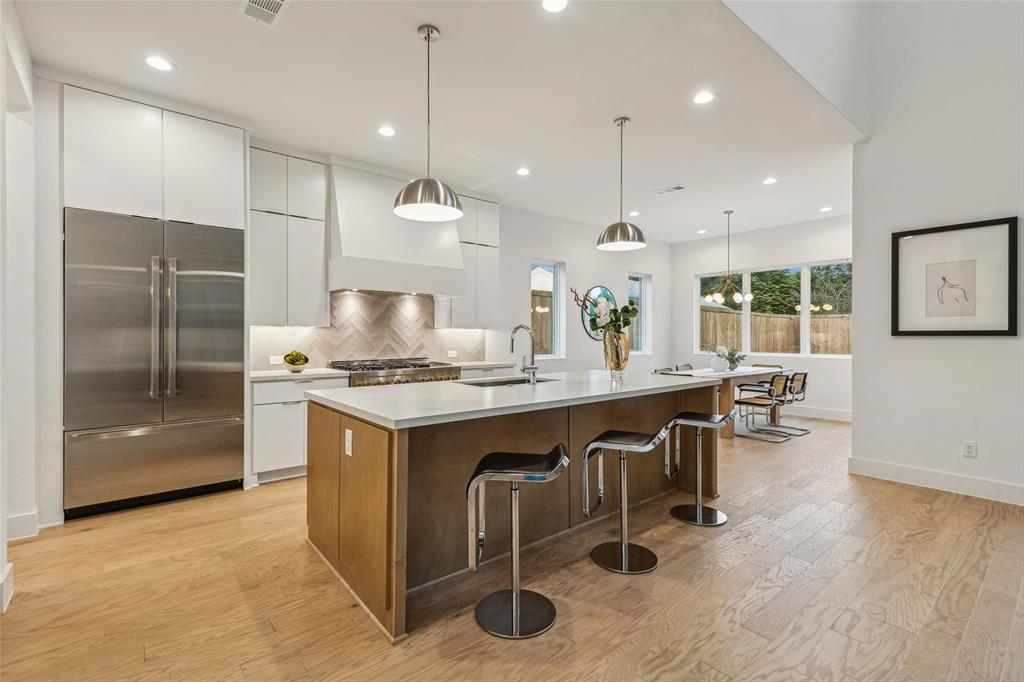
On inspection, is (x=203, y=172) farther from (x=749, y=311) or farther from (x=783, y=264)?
(x=749, y=311)

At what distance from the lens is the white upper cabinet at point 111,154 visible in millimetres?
3098

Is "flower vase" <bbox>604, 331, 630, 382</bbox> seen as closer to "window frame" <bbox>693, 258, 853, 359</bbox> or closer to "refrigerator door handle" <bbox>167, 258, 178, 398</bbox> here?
"refrigerator door handle" <bbox>167, 258, 178, 398</bbox>

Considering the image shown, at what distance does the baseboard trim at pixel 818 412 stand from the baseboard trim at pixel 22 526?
807 cm

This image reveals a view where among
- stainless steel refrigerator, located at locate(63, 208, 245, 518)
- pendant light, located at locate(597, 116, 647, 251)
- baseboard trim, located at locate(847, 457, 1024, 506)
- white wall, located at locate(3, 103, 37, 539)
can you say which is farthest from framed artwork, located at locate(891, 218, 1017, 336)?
white wall, located at locate(3, 103, 37, 539)

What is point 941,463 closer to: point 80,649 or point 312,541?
point 312,541

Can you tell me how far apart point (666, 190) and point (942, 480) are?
3.65m

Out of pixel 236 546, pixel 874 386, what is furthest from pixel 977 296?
pixel 236 546

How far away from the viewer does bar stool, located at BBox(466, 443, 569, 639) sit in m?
1.90

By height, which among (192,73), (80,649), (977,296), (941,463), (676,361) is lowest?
(80,649)

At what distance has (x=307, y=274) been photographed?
14.3ft

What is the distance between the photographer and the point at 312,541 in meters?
2.73

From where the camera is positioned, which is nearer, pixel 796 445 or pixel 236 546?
pixel 236 546

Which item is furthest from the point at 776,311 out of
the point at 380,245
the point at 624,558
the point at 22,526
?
the point at 22,526

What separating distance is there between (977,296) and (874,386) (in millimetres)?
942
